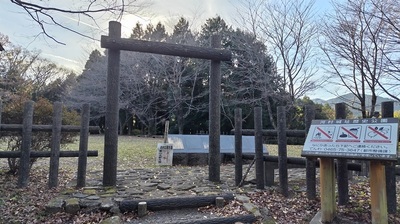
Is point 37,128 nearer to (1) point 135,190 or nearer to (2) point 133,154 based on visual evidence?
(1) point 135,190

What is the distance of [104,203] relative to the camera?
10.9 ft

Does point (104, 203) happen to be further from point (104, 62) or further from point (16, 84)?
point (16, 84)

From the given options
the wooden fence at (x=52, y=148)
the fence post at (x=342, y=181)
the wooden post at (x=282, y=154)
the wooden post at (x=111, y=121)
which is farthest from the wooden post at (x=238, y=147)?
the wooden fence at (x=52, y=148)

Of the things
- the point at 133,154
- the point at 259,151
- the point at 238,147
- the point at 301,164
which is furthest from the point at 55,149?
the point at 133,154

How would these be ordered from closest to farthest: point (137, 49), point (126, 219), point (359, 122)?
point (359, 122), point (126, 219), point (137, 49)

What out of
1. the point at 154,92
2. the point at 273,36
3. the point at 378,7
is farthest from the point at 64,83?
the point at 378,7

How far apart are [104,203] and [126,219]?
0.42 meters

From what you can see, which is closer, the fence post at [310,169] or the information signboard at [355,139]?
the information signboard at [355,139]

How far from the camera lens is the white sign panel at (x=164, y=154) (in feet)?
23.5

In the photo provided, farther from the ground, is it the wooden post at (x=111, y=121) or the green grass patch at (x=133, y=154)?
the wooden post at (x=111, y=121)

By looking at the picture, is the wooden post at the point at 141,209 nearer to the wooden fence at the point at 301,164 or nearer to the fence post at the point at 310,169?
the wooden fence at the point at 301,164

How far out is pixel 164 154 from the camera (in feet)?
23.5

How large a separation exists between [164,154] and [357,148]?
17.3 ft

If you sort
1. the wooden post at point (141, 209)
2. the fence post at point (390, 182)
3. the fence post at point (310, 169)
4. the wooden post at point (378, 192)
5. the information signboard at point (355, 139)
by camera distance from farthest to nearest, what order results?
the fence post at point (310, 169)
the wooden post at point (141, 209)
the fence post at point (390, 182)
the wooden post at point (378, 192)
the information signboard at point (355, 139)
